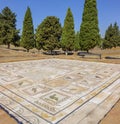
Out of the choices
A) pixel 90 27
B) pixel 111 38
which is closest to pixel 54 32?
pixel 90 27

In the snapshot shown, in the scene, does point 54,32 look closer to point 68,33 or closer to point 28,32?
point 68,33

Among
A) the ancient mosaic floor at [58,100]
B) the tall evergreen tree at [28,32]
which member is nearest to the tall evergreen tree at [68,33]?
the tall evergreen tree at [28,32]

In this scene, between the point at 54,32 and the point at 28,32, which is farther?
the point at 28,32

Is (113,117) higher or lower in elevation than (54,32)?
lower

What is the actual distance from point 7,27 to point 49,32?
28.7 feet

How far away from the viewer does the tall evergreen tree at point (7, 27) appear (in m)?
26.2

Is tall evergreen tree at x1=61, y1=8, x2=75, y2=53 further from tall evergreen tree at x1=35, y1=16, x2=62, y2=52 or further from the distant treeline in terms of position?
tall evergreen tree at x1=35, y1=16, x2=62, y2=52

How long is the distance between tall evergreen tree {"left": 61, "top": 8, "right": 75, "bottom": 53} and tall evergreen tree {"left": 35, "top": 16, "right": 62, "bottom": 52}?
0.92m

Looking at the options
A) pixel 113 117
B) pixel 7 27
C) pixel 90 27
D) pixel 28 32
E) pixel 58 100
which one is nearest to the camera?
pixel 113 117

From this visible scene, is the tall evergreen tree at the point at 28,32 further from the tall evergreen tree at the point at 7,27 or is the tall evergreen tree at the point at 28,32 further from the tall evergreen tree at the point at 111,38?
the tall evergreen tree at the point at 111,38

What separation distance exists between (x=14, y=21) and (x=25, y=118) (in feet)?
89.3

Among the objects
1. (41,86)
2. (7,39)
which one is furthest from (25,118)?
(7,39)

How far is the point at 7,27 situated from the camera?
87.1 feet

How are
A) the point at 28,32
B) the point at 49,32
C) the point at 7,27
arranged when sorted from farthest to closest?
the point at 7,27, the point at 28,32, the point at 49,32
